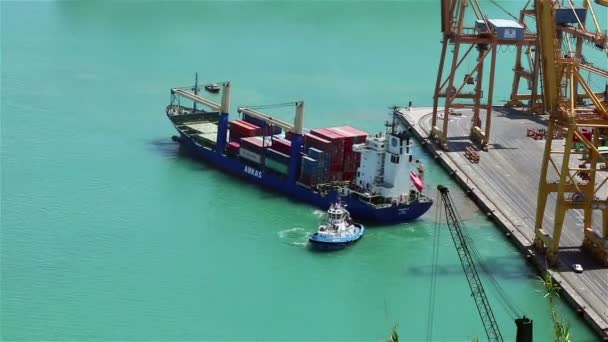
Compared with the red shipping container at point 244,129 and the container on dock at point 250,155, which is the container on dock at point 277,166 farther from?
the red shipping container at point 244,129

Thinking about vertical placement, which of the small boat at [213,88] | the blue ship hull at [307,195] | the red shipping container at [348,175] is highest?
the small boat at [213,88]

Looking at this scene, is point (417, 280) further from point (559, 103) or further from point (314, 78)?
point (314, 78)

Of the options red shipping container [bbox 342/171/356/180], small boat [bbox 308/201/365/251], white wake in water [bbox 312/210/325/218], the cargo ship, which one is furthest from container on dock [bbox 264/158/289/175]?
small boat [bbox 308/201/365/251]

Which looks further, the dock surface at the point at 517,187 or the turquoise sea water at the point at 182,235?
the dock surface at the point at 517,187

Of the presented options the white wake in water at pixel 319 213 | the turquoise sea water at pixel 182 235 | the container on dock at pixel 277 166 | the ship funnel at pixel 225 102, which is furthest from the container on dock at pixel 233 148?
the white wake in water at pixel 319 213

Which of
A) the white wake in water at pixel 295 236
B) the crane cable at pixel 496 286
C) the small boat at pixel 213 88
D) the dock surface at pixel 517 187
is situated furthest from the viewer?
the small boat at pixel 213 88

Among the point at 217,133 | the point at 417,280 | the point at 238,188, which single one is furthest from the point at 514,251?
the point at 217,133

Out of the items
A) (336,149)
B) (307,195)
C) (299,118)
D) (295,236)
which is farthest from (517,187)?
(295,236)
